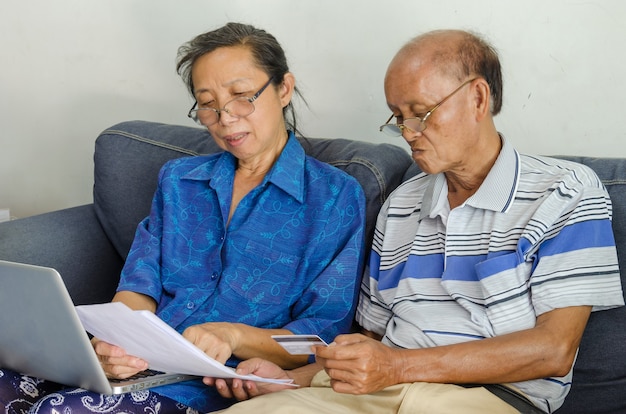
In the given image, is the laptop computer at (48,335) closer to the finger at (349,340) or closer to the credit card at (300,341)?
the credit card at (300,341)

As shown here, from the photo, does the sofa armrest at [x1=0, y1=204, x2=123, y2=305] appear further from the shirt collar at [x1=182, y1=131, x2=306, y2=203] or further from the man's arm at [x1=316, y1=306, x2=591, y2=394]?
the man's arm at [x1=316, y1=306, x2=591, y2=394]

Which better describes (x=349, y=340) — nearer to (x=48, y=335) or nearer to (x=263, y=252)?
(x=263, y=252)

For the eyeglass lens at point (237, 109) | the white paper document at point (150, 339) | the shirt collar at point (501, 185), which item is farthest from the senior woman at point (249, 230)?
the shirt collar at point (501, 185)

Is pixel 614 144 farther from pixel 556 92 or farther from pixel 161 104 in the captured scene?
pixel 161 104

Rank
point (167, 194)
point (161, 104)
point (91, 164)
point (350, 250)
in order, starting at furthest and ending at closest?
1. point (91, 164)
2. point (161, 104)
3. point (167, 194)
4. point (350, 250)

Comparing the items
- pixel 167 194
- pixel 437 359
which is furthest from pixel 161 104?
pixel 437 359

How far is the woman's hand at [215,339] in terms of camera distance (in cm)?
158

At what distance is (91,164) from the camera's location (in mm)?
2924

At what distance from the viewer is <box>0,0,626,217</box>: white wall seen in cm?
198

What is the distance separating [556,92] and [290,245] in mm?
808

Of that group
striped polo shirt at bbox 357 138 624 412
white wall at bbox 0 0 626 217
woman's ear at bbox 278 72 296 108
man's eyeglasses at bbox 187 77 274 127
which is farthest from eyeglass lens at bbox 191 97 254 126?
white wall at bbox 0 0 626 217

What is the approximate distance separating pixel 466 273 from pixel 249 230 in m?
0.53

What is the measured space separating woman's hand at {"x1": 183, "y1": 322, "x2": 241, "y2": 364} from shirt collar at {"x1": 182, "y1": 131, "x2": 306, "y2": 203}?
0.37 m

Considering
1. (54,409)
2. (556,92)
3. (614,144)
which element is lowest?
(54,409)
